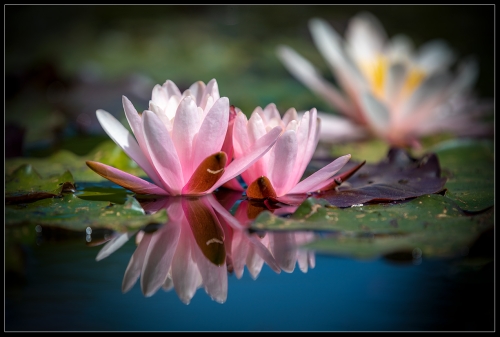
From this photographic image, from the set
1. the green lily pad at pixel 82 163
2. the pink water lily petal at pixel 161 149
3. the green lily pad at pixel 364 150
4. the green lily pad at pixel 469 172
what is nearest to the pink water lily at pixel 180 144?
the pink water lily petal at pixel 161 149

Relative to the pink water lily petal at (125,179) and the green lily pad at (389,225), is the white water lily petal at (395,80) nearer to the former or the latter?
the green lily pad at (389,225)

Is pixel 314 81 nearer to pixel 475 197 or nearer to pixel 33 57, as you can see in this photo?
pixel 475 197

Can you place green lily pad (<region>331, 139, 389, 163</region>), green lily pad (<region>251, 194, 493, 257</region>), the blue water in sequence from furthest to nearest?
1. green lily pad (<region>331, 139, 389, 163</region>)
2. green lily pad (<region>251, 194, 493, 257</region>)
3. the blue water

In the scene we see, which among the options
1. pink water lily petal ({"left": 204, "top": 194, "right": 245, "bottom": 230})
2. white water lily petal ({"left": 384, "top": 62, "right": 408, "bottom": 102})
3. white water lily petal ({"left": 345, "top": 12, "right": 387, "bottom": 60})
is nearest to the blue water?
pink water lily petal ({"left": 204, "top": 194, "right": 245, "bottom": 230})

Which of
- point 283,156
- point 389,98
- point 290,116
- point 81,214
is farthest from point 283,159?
point 389,98

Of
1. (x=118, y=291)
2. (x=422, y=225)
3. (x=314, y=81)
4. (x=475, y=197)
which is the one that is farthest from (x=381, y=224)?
(x=314, y=81)

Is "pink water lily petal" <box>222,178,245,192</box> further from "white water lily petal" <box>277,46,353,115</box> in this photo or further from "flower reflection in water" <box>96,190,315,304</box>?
"white water lily petal" <box>277,46,353,115</box>
